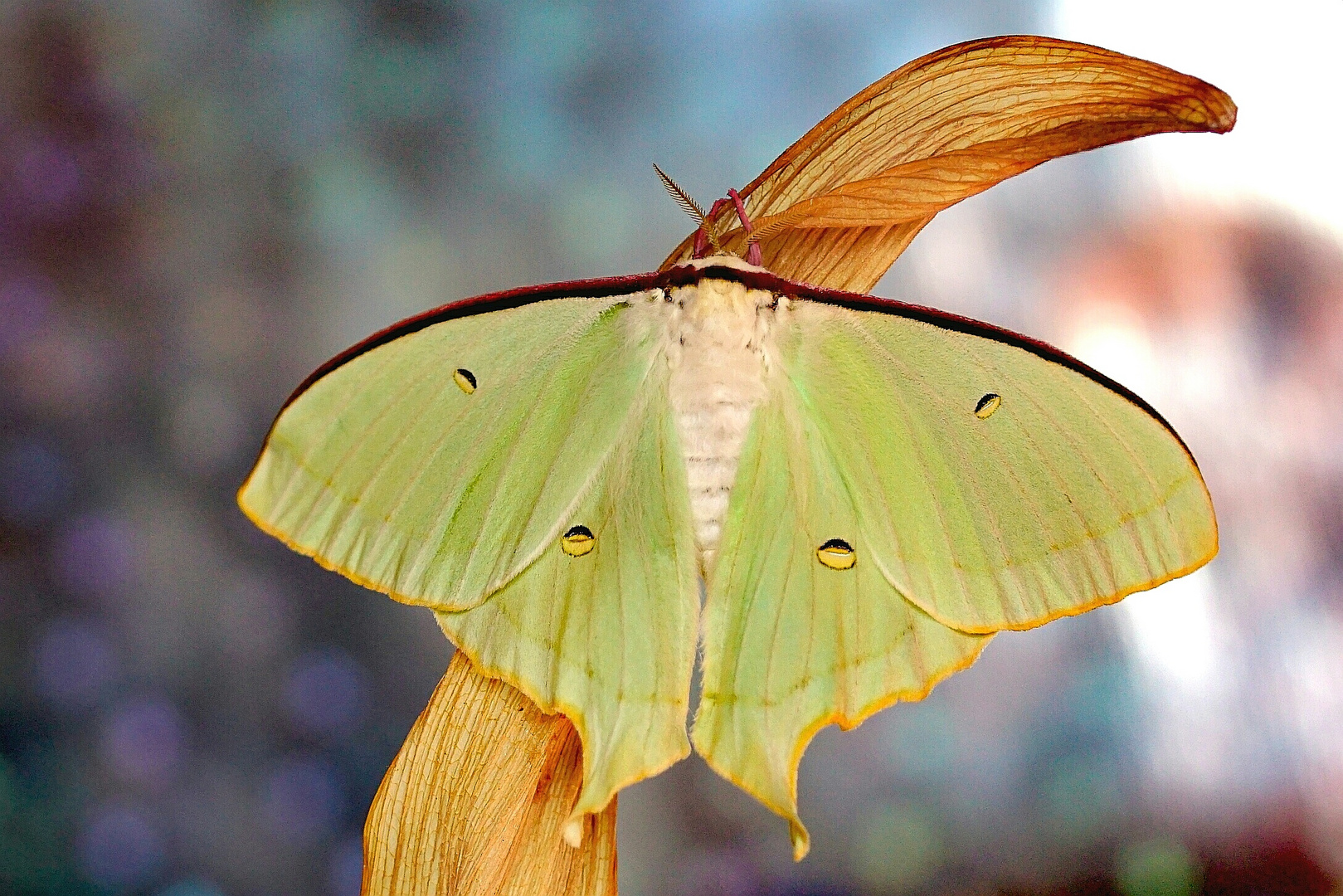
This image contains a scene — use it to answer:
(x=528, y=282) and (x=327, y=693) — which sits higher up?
(x=528, y=282)

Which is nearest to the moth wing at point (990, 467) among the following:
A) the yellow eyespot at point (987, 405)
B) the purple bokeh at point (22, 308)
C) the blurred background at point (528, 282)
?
the yellow eyespot at point (987, 405)

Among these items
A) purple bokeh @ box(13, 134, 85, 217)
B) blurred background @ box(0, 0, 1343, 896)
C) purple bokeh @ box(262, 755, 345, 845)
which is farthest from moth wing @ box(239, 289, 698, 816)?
purple bokeh @ box(13, 134, 85, 217)

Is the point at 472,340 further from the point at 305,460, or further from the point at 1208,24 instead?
the point at 1208,24

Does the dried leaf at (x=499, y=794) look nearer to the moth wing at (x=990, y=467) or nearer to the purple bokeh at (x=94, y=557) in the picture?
the moth wing at (x=990, y=467)

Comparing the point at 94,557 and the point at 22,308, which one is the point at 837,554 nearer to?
the point at 94,557

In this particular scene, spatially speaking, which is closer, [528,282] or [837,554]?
[837,554]

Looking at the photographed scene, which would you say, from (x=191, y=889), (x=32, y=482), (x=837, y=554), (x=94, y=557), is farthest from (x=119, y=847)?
(x=837, y=554)

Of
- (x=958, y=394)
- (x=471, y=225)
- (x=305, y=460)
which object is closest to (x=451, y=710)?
(x=305, y=460)
